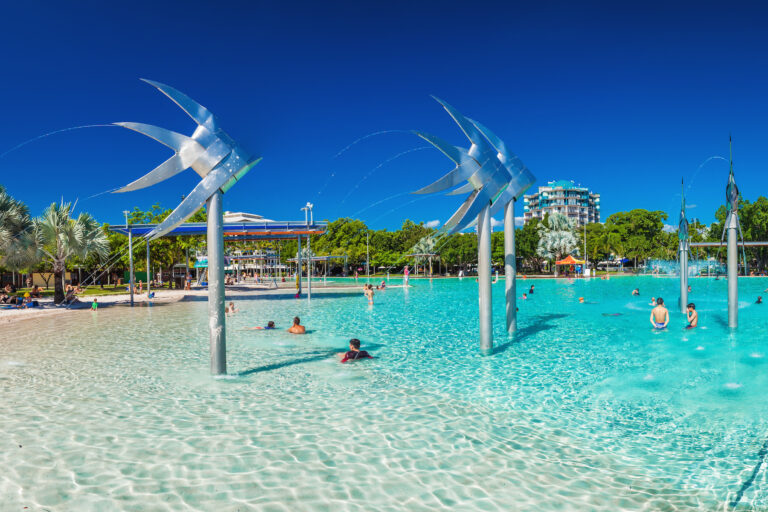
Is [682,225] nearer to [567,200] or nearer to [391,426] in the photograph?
[391,426]

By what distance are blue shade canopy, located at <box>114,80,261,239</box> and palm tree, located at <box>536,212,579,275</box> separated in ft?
227

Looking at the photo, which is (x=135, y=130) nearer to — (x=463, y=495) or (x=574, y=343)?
(x=463, y=495)

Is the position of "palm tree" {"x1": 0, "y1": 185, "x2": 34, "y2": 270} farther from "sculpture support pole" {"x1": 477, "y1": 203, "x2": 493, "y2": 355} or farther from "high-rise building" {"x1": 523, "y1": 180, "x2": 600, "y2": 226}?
"high-rise building" {"x1": 523, "y1": 180, "x2": 600, "y2": 226}

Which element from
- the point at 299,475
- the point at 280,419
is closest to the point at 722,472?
the point at 299,475

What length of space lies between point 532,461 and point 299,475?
2598 mm

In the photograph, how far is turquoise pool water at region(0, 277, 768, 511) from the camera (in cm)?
472

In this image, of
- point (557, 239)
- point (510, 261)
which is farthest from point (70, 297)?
point (557, 239)

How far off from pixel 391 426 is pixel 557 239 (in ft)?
235

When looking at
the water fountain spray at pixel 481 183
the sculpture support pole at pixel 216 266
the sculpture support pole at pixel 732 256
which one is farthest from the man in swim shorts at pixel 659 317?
the sculpture support pole at pixel 216 266

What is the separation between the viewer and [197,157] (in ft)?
28.2

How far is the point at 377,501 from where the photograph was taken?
4594mm

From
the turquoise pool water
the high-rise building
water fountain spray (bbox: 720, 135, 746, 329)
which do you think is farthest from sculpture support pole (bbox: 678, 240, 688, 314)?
the high-rise building

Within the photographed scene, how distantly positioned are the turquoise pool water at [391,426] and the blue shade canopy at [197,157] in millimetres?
3383

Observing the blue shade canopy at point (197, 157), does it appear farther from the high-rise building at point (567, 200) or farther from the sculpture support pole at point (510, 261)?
the high-rise building at point (567, 200)
